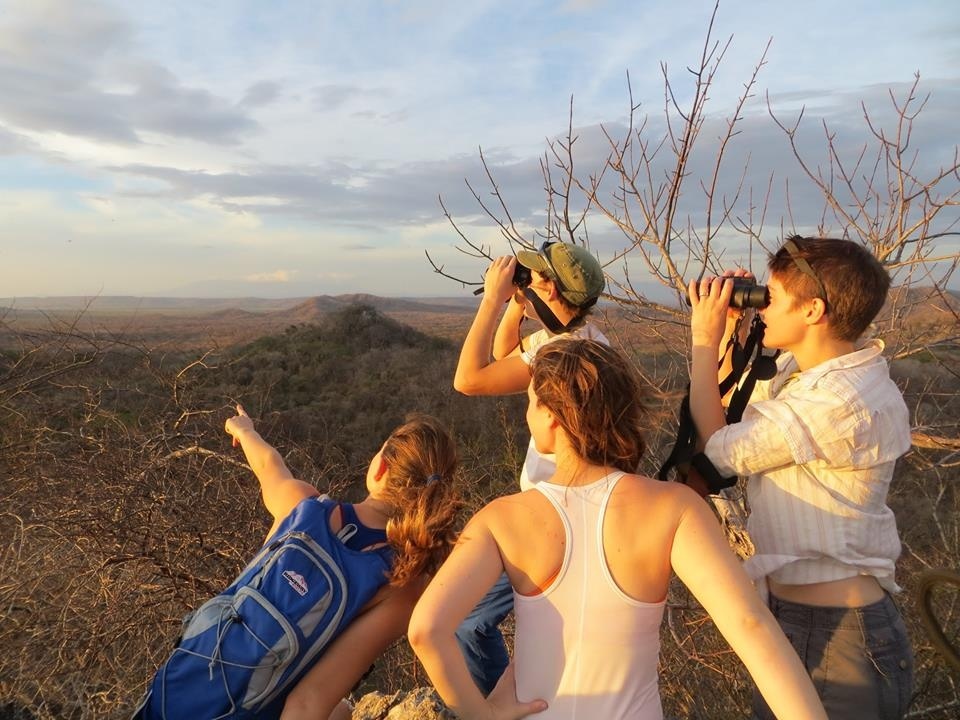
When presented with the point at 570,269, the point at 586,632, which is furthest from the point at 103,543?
the point at 586,632

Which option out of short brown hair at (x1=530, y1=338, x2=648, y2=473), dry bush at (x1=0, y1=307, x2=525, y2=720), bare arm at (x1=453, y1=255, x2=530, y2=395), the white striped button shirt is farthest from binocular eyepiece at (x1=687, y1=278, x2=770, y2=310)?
dry bush at (x1=0, y1=307, x2=525, y2=720)

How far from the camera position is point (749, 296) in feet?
5.69

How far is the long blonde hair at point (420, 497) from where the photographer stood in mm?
1866

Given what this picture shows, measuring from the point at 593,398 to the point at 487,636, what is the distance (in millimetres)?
1244

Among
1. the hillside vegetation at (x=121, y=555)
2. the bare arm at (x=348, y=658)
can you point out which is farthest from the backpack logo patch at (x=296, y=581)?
the hillside vegetation at (x=121, y=555)

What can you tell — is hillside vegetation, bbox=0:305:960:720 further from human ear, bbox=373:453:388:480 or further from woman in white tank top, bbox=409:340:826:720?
woman in white tank top, bbox=409:340:826:720

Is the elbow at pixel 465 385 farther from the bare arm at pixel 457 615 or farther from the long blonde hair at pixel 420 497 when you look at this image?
the bare arm at pixel 457 615

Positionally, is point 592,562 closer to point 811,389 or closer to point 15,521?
point 811,389

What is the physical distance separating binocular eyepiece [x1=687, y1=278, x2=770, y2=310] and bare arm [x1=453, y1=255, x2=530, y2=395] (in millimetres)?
714

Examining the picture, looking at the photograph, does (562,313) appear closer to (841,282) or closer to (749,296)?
(749,296)

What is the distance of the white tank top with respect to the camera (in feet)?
4.64

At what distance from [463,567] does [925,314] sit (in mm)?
3478

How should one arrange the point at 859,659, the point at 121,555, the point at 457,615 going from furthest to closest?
the point at 121,555 < the point at 859,659 < the point at 457,615

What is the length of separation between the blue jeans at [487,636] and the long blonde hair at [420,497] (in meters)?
0.44
